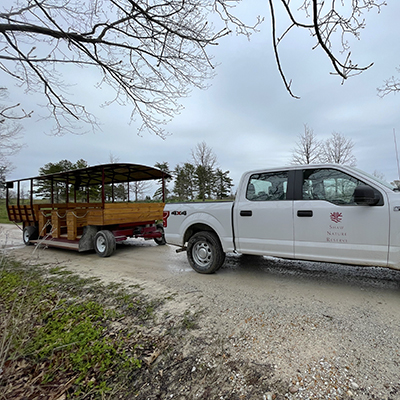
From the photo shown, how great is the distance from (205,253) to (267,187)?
5.93ft

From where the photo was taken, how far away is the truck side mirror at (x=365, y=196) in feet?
10.2

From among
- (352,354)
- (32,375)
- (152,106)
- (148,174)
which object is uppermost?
(152,106)

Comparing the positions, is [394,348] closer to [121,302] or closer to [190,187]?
[121,302]

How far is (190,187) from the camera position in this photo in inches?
914

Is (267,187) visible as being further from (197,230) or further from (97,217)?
(97,217)

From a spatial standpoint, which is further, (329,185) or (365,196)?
(329,185)

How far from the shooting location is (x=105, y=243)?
22.0 feet

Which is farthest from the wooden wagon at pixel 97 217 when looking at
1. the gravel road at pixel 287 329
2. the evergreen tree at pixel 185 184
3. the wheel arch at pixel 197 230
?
the evergreen tree at pixel 185 184

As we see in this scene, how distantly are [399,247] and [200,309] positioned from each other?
277 centimetres

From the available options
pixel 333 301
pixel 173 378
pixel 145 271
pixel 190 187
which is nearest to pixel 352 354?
pixel 333 301

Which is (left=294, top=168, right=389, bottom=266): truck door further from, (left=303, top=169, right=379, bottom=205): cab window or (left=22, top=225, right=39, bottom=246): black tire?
(left=22, top=225, right=39, bottom=246): black tire

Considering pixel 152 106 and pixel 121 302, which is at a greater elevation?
pixel 152 106

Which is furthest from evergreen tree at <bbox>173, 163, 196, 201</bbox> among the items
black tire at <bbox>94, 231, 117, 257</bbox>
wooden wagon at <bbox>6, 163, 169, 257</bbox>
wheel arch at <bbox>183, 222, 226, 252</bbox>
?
wheel arch at <bbox>183, 222, 226, 252</bbox>

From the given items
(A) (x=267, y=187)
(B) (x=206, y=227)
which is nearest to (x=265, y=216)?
(A) (x=267, y=187)
